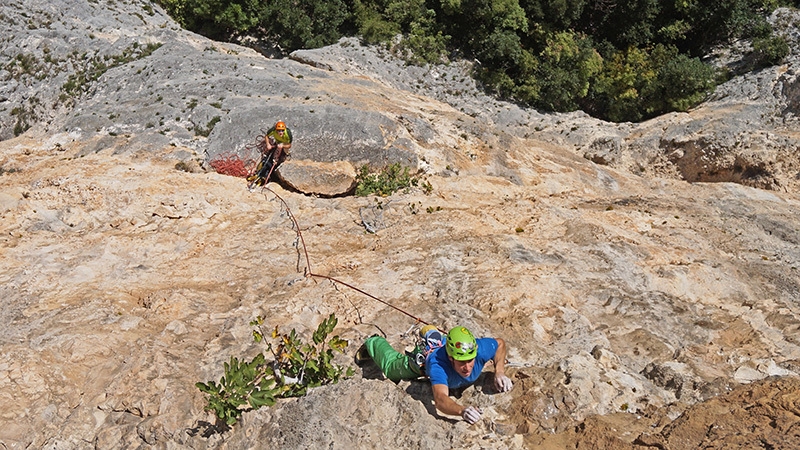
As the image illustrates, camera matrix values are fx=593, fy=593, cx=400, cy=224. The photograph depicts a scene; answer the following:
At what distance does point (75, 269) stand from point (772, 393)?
8.64m

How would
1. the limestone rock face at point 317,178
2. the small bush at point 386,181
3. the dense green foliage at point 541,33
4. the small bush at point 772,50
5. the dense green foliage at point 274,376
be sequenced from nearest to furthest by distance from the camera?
1. the dense green foliage at point 274,376
2. the limestone rock face at point 317,178
3. the small bush at point 386,181
4. the small bush at point 772,50
5. the dense green foliage at point 541,33

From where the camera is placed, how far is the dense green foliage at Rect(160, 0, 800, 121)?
2089cm

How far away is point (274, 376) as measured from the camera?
20.0 ft

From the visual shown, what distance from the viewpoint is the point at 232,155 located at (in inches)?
480

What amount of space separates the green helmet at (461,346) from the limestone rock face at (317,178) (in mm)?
6605

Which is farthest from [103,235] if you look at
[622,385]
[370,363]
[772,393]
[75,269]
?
[772,393]

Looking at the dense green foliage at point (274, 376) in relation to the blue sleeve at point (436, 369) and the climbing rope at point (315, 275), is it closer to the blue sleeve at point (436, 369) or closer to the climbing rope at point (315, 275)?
the blue sleeve at point (436, 369)

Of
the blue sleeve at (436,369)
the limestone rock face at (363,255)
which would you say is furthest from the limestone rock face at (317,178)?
the blue sleeve at (436,369)

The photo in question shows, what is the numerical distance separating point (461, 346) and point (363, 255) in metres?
3.92

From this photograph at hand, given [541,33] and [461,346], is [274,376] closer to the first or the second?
[461,346]

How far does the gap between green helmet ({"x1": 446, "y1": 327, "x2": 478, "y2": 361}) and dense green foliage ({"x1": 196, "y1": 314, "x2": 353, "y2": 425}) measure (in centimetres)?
118

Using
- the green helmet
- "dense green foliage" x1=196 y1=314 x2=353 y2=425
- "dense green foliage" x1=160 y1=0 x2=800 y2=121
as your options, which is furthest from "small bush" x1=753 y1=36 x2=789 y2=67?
"dense green foliage" x1=196 y1=314 x2=353 y2=425

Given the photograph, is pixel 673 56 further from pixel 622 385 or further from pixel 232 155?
pixel 622 385

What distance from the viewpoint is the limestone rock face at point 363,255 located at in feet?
18.8
